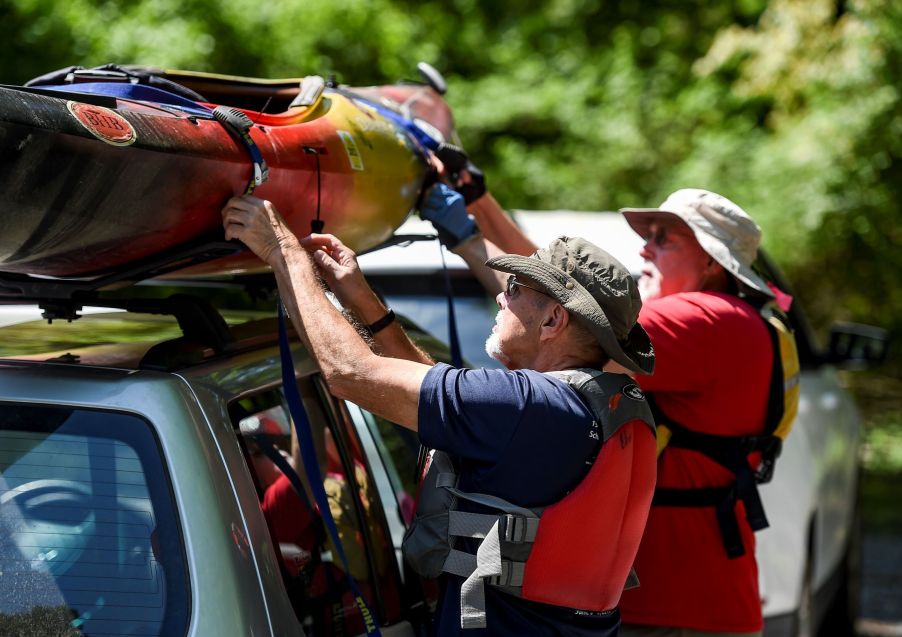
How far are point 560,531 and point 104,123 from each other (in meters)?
1.16

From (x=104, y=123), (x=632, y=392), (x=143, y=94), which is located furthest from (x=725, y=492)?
(x=104, y=123)

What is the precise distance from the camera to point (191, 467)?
85.6 inches

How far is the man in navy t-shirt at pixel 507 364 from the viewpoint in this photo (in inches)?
91.3

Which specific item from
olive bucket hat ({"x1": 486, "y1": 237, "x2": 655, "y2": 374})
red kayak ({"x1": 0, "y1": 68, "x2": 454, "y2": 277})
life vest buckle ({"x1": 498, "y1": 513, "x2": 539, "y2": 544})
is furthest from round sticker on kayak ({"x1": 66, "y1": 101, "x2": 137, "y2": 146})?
life vest buckle ({"x1": 498, "y1": 513, "x2": 539, "y2": 544})

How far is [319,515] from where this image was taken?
2.78 m

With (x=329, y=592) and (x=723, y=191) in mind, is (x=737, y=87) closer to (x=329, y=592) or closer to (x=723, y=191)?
(x=723, y=191)

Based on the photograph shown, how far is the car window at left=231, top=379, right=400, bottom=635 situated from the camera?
8.39 ft

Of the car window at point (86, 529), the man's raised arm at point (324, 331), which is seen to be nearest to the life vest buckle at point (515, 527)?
the man's raised arm at point (324, 331)

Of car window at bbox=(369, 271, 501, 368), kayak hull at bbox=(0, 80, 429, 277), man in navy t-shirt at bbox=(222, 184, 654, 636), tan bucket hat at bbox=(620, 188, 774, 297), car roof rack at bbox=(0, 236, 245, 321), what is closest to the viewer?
kayak hull at bbox=(0, 80, 429, 277)

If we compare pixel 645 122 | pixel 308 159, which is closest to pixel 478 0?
Answer: pixel 645 122

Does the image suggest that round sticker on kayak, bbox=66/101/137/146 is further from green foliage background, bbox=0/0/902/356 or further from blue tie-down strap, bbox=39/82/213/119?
green foliage background, bbox=0/0/902/356

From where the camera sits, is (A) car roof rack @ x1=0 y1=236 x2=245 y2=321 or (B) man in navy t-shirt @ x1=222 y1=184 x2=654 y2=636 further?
(A) car roof rack @ x1=0 y1=236 x2=245 y2=321

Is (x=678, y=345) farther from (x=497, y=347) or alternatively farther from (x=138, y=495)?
(x=138, y=495)

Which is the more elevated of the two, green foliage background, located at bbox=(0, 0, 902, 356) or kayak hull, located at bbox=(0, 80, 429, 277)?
green foliage background, located at bbox=(0, 0, 902, 356)
